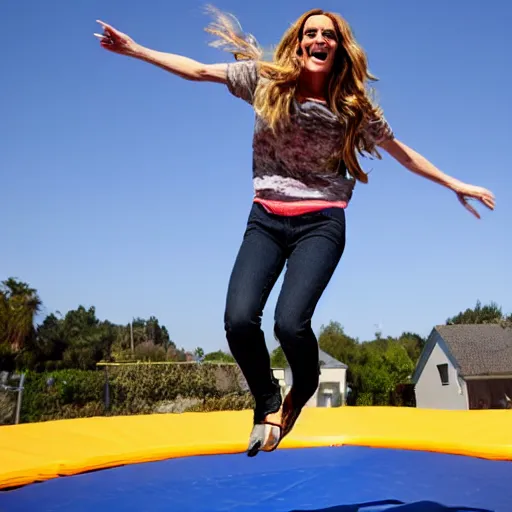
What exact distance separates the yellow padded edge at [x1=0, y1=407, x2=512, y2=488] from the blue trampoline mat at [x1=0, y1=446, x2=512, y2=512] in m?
0.13

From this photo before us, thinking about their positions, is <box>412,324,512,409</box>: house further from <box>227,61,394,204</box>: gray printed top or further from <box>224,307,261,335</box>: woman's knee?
<box>224,307,261,335</box>: woman's knee

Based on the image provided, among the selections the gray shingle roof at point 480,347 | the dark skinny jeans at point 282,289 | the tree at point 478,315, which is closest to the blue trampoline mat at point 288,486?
the dark skinny jeans at point 282,289

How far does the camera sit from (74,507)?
10.5ft

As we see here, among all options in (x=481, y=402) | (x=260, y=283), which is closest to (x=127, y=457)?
(x=260, y=283)

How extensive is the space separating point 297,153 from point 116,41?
0.75 m

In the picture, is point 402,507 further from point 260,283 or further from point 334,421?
point 334,421

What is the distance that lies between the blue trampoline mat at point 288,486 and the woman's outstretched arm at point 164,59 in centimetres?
206

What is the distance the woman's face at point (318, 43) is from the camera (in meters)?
2.36

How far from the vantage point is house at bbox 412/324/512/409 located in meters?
16.8

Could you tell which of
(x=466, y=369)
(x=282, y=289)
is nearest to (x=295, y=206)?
(x=282, y=289)

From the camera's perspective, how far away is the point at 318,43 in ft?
7.72

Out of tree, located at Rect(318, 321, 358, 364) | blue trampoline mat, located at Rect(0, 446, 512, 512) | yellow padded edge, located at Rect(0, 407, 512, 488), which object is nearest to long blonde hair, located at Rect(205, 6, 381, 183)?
blue trampoline mat, located at Rect(0, 446, 512, 512)

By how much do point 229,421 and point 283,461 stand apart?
131 cm

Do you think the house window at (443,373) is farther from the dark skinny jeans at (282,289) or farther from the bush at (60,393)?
the dark skinny jeans at (282,289)
